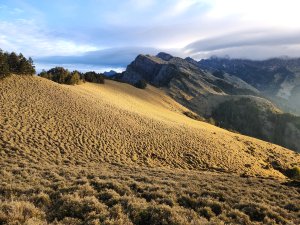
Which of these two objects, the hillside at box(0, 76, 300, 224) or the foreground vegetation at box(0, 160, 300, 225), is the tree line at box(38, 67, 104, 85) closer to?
the hillside at box(0, 76, 300, 224)

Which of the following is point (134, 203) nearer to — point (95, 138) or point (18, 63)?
point (95, 138)

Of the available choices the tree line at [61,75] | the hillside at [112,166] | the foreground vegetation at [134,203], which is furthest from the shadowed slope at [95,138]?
the foreground vegetation at [134,203]

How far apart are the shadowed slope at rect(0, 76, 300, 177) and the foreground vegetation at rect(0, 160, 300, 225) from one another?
1293 centimetres

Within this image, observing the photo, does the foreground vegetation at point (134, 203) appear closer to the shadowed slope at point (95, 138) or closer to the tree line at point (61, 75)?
the shadowed slope at point (95, 138)

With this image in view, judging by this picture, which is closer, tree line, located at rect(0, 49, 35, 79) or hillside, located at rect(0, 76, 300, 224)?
hillside, located at rect(0, 76, 300, 224)

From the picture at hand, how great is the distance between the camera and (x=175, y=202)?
526 inches

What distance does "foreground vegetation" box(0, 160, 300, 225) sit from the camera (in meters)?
10.6

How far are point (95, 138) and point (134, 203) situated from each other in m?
26.0

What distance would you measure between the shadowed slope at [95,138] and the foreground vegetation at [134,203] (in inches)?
509

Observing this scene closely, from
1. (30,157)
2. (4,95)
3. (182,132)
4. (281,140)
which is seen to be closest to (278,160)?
(182,132)

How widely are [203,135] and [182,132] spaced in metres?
3.59

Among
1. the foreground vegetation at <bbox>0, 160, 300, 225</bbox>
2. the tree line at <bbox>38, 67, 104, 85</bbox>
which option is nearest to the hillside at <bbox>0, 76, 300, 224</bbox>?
the foreground vegetation at <bbox>0, 160, 300, 225</bbox>

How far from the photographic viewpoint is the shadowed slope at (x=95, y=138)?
104 feet

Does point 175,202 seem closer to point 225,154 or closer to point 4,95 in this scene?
point 225,154
